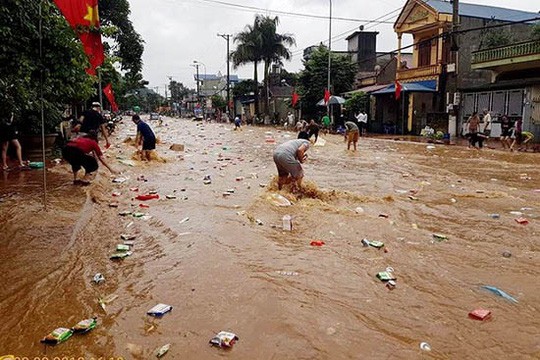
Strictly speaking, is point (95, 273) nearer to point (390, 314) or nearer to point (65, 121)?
point (390, 314)

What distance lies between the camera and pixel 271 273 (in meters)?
4.22

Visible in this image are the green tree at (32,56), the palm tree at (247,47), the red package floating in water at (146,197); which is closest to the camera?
the green tree at (32,56)

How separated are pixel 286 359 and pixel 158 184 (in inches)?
276

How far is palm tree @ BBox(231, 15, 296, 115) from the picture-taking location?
132 ft

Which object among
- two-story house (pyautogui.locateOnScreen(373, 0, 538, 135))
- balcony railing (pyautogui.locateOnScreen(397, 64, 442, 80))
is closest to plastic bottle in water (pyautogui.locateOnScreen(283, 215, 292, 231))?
two-story house (pyautogui.locateOnScreen(373, 0, 538, 135))

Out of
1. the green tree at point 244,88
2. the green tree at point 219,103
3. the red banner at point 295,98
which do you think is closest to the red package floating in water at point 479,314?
the red banner at point 295,98

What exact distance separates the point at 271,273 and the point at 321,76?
3016 cm

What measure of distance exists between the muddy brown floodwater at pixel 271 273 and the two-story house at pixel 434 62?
18049 millimetres

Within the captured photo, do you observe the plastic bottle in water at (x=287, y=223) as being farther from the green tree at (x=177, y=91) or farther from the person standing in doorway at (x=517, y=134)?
the green tree at (x=177, y=91)

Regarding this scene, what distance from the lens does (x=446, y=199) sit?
8.02 metres

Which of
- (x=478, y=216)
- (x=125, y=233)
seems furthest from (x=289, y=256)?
(x=478, y=216)

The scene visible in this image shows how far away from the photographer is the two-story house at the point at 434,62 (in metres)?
24.6

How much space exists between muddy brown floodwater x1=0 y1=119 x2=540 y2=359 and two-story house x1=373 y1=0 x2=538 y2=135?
18.0m

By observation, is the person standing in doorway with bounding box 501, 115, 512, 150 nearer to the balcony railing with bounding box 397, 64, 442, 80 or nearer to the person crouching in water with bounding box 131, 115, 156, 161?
the balcony railing with bounding box 397, 64, 442, 80
